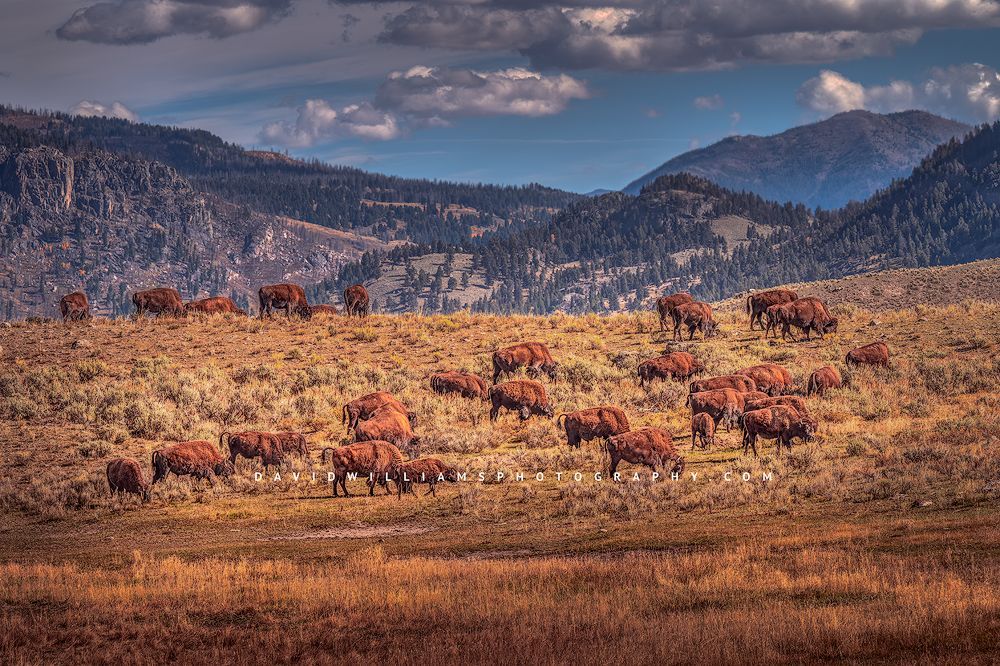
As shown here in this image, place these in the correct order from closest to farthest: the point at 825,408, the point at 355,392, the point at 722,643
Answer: the point at 722,643, the point at 825,408, the point at 355,392

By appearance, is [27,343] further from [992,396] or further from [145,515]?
[992,396]

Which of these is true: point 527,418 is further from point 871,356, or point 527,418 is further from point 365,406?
point 871,356

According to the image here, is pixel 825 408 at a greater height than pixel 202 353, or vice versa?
pixel 202 353

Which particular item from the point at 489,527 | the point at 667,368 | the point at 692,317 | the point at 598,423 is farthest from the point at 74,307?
the point at 489,527

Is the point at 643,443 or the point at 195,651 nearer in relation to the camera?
the point at 195,651

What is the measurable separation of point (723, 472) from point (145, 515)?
14.0 m

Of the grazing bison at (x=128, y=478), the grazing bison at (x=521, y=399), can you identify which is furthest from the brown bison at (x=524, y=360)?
the grazing bison at (x=128, y=478)

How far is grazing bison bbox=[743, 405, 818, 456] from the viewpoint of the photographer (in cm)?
2875

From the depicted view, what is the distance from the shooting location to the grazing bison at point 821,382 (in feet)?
122

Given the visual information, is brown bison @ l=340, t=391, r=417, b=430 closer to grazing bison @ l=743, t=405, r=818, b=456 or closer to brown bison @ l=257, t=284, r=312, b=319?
grazing bison @ l=743, t=405, r=818, b=456

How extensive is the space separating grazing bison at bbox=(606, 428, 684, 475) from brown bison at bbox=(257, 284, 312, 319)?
31.2 metres

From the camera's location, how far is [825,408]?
113 feet

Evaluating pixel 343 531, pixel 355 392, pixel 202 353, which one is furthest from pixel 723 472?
pixel 202 353

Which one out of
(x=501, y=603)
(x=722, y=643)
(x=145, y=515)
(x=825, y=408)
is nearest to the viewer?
(x=722, y=643)
